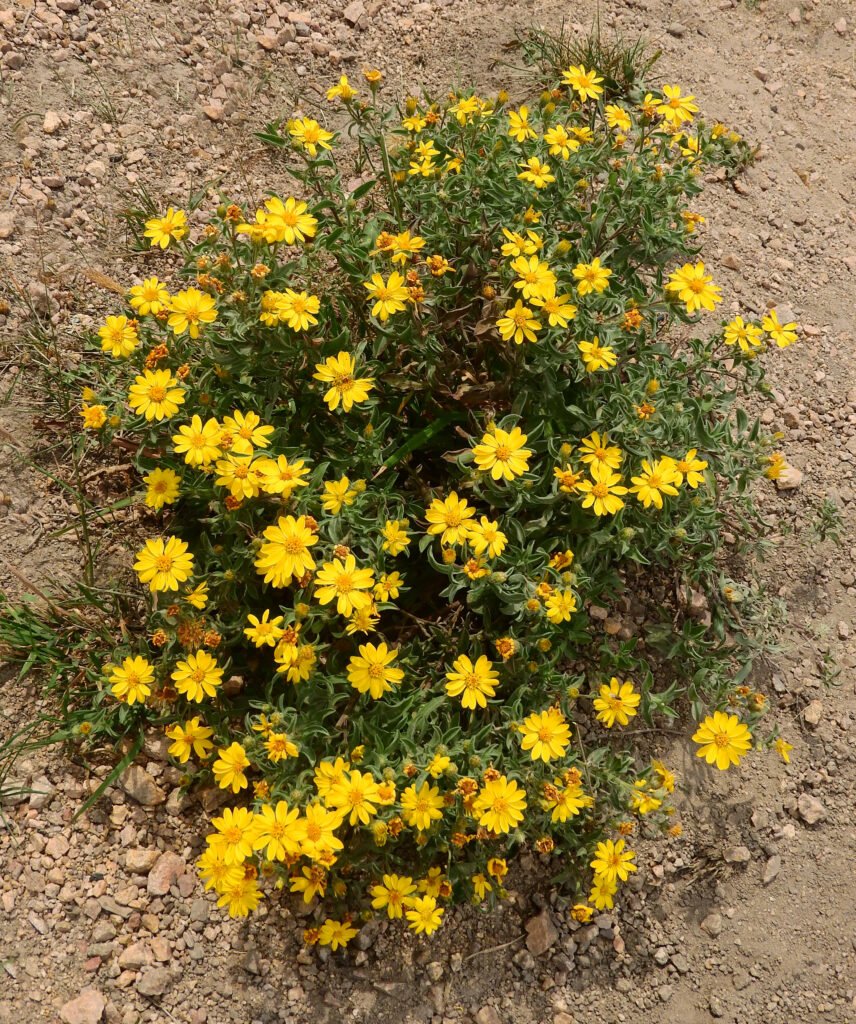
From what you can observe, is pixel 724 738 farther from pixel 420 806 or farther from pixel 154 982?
pixel 154 982

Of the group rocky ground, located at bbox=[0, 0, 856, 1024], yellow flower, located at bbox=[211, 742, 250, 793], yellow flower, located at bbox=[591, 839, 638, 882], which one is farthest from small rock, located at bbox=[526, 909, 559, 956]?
yellow flower, located at bbox=[211, 742, 250, 793]

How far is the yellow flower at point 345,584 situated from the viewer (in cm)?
334

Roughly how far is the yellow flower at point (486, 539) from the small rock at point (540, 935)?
1764 millimetres

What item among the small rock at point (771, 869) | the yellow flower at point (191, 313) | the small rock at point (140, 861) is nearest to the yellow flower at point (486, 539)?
the yellow flower at point (191, 313)

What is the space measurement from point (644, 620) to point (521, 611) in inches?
45.3

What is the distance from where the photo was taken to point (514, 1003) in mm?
3910

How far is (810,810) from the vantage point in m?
4.32

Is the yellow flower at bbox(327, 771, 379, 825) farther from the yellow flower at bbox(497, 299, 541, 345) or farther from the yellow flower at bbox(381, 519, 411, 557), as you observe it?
the yellow flower at bbox(497, 299, 541, 345)

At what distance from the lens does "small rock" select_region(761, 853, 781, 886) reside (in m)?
4.20

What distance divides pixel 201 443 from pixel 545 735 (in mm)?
1816

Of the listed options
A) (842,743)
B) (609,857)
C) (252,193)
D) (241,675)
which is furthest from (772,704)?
(252,193)

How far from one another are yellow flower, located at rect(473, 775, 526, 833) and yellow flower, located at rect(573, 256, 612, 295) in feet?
6.94

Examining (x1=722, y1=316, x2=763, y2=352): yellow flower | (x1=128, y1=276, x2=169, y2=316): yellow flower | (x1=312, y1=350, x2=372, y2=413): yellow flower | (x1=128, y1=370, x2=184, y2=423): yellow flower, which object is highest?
(x1=722, y1=316, x2=763, y2=352): yellow flower

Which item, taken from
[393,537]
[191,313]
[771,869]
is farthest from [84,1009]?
[771,869]
